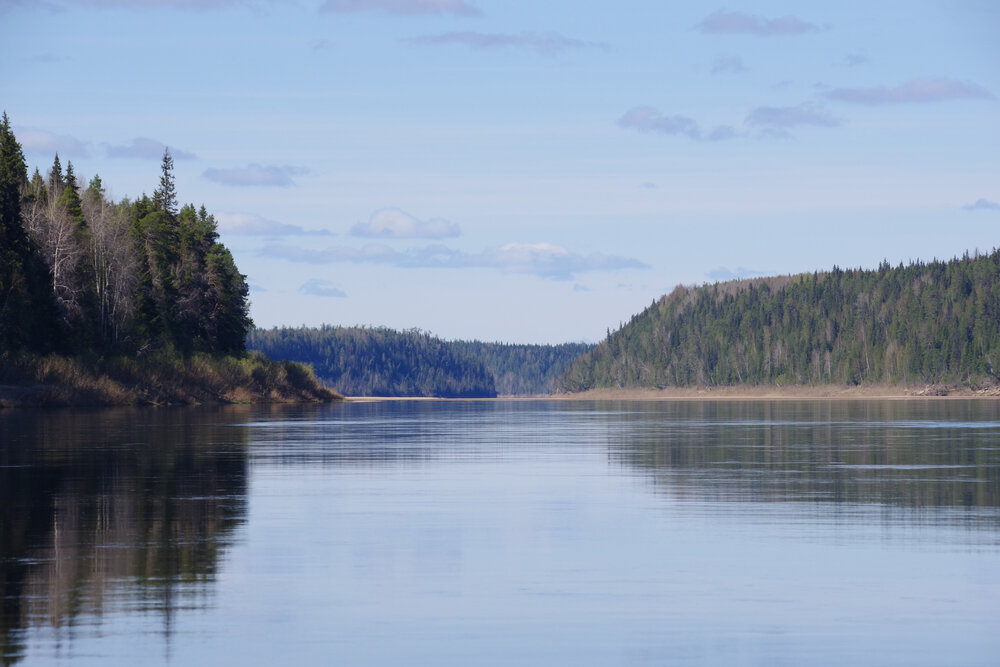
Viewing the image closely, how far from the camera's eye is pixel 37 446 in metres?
37.0

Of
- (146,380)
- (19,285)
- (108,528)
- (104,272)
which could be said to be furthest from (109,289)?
(108,528)

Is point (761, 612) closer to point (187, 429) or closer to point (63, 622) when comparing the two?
point (63, 622)

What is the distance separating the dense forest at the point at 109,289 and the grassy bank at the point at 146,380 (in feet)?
0.49

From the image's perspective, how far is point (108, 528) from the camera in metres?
18.2

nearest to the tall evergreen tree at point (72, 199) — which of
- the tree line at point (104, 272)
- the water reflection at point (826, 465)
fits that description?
the tree line at point (104, 272)

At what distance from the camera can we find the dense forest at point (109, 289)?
82875mm

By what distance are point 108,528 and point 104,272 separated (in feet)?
266

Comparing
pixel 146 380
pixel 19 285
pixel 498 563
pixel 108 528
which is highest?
pixel 19 285

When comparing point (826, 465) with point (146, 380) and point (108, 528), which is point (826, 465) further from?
point (146, 380)

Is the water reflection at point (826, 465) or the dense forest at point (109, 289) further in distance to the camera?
the dense forest at point (109, 289)

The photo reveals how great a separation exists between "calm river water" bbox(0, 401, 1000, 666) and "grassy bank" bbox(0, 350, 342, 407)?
5227 centimetres

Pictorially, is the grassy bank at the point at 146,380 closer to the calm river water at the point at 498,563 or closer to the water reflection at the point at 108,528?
the water reflection at the point at 108,528

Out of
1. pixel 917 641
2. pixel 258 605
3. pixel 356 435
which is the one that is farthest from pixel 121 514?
pixel 356 435

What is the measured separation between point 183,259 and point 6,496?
9648cm
